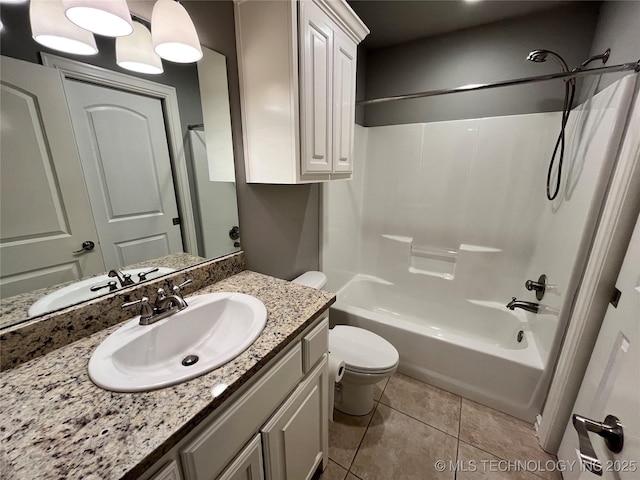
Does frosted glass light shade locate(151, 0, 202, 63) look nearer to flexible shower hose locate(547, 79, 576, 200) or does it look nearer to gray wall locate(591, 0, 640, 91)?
gray wall locate(591, 0, 640, 91)

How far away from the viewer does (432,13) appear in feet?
5.50

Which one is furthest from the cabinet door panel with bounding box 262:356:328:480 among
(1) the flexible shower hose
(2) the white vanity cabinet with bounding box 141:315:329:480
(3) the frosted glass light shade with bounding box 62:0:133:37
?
(1) the flexible shower hose

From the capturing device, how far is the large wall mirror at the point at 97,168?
65 cm

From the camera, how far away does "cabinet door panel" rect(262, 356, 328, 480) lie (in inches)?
31.6

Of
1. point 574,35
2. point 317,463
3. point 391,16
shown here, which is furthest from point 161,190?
point 574,35

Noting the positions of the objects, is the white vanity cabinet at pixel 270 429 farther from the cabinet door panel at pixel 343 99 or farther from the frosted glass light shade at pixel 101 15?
the frosted glass light shade at pixel 101 15

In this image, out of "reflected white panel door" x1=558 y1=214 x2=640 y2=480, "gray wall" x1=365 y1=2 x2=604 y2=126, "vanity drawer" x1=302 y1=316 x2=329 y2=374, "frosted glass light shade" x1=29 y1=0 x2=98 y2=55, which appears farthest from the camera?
"gray wall" x1=365 y1=2 x2=604 y2=126

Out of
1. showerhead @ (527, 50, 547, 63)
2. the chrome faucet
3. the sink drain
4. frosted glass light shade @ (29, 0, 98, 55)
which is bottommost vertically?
the sink drain

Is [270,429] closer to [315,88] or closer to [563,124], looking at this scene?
[315,88]

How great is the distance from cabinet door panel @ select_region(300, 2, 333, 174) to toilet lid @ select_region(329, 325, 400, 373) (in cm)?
103

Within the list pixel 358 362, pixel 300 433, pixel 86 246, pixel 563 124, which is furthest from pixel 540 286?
pixel 86 246

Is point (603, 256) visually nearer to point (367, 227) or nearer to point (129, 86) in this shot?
point (367, 227)

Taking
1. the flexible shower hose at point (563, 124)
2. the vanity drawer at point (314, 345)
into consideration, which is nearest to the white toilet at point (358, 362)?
the vanity drawer at point (314, 345)

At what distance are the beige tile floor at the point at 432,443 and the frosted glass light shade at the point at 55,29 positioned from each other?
6.21 ft
